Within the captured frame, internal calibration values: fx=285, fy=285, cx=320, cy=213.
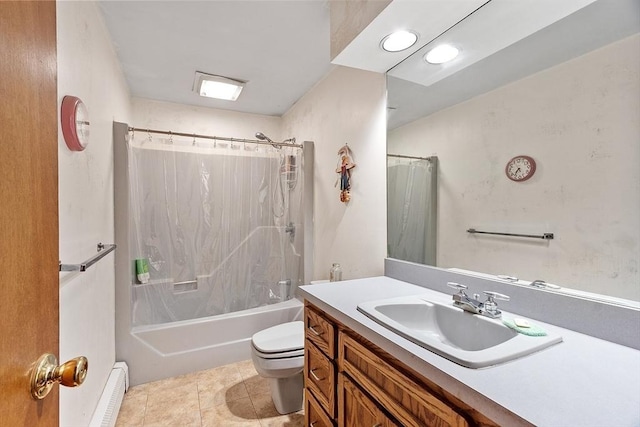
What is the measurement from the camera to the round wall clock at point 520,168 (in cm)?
105

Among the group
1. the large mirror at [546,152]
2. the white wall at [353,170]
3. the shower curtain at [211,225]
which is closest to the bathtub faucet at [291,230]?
the shower curtain at [211,225]

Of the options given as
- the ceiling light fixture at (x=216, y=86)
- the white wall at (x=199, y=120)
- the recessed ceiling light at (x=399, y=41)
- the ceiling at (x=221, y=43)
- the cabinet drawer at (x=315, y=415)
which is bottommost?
the cabinet drawer at (x=315, y=415)

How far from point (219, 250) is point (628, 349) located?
2375mm

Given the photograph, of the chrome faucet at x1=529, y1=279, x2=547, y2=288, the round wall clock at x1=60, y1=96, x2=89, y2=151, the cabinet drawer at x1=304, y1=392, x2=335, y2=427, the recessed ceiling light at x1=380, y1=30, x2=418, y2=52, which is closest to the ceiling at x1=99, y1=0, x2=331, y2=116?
the recessed ceiling light at x1=380, y1=30, x2=418, y2=52

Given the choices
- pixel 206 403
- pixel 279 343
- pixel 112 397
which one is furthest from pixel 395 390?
pixel 112 397

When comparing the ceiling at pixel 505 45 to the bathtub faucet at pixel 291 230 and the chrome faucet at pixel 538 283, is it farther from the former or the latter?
the bathtub faucet at pixel 291 230

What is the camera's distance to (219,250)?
7.98 ft

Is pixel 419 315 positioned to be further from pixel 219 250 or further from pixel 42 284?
pixel 219 250

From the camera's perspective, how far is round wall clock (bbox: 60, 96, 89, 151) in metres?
1.11

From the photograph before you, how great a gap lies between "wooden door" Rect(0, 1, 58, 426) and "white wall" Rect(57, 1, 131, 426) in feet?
2.17

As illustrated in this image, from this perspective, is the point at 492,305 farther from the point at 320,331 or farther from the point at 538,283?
the point at 320,331

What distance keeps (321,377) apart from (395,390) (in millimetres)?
523

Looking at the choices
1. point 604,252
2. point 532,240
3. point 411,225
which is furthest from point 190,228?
point 604,252

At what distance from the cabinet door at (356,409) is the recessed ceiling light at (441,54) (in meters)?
1.50
